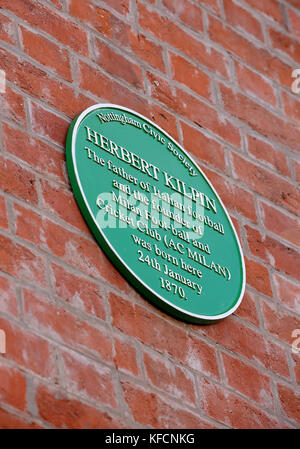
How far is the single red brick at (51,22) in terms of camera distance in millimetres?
3873

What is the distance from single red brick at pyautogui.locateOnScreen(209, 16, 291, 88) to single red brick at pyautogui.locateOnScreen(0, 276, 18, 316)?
72.6 inches

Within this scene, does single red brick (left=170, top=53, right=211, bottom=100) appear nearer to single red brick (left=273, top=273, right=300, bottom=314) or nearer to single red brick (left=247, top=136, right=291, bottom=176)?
single red brick (left=247, top=136, right=291, bottom=176)

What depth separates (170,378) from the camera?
3467 mm

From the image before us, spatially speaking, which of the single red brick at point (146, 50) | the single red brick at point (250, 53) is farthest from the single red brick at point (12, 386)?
the single red brick at point (250, 53)

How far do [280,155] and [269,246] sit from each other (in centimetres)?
51

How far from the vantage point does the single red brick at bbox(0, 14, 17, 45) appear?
3.75 metres

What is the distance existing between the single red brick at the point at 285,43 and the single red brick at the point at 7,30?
1526mm

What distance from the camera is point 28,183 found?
11.4ft

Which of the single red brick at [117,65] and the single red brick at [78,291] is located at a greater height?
the single red brick at [117,65]

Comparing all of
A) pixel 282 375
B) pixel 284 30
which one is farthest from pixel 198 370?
pixel 284 30

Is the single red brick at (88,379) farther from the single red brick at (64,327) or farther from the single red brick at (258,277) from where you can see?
Result: the single red brick at (258,277)

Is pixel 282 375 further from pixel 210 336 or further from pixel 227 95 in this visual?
pixel 227 95

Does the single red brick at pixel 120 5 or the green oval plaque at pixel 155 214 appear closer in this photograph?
the green oval plaque at pixel 155 214

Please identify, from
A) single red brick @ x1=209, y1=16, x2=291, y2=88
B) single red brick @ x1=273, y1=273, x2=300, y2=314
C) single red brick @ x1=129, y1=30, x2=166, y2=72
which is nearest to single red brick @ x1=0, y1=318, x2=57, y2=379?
single red brick @ x1=273, y1=273, x2=300, y2=314
